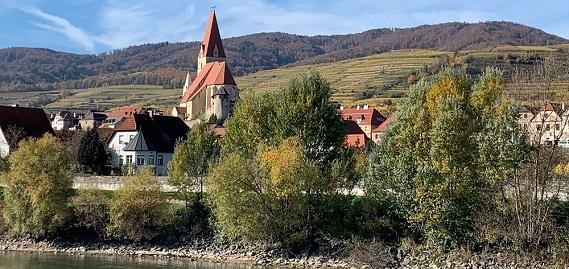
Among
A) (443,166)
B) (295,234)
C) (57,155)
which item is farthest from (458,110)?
(57,155)

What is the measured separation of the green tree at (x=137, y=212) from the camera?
45.0m

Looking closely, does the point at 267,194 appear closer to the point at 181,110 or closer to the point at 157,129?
the point at 157,129

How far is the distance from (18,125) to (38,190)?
26.6m

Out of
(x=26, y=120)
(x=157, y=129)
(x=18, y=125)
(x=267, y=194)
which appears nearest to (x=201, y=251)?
(x=267, y=194)

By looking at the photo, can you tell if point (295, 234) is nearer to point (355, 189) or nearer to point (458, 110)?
point (355, 189)

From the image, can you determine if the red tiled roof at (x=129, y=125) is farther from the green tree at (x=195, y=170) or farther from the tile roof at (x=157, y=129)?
the green tree at (x=195, y=170)

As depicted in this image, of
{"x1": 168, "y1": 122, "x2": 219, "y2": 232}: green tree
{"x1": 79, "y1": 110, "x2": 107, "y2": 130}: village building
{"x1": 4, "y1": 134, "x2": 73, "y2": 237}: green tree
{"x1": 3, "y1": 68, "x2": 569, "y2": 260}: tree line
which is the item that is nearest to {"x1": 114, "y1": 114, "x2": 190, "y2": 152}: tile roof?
{"x1": 168, "y1": 122, "x2": 219, "y2": 232}: green tree

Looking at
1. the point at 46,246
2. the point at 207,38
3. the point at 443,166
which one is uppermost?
the point at 207,38

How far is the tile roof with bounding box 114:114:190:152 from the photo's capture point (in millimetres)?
67000

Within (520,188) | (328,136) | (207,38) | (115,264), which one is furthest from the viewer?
(207,38)

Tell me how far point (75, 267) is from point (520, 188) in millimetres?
23548

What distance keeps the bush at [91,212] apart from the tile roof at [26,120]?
2392cm

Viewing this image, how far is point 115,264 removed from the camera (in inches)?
1550

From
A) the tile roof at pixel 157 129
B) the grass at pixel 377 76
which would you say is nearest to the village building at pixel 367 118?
the grass at pixel 377 76
